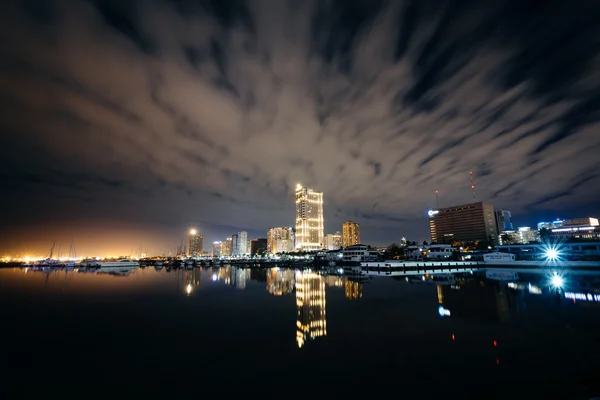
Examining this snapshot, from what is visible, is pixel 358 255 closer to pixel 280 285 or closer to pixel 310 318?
pixel 280 285

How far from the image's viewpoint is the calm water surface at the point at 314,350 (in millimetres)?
12078

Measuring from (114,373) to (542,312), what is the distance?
35.1m

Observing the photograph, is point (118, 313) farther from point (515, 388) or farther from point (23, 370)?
point (515, 388)

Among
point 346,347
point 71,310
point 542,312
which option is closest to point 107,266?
point 71,310

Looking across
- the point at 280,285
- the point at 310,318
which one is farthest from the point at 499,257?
the point at 310,318

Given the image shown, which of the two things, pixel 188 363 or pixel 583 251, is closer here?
pixel 188 363

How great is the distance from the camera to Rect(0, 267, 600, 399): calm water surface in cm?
1208

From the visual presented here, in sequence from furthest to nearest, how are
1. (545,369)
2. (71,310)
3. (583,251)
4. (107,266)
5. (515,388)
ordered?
(107,266) → (583,251) → (71,310) → (545,369) → (515,388)

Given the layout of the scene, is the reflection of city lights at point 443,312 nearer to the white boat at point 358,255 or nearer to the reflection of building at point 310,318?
the reflection of building at point 310,318

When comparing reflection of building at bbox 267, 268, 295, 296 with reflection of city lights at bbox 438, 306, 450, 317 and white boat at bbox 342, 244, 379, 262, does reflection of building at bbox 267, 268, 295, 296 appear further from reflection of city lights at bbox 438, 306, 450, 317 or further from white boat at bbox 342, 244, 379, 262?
white boat at bbox 342, 244, 379, 262

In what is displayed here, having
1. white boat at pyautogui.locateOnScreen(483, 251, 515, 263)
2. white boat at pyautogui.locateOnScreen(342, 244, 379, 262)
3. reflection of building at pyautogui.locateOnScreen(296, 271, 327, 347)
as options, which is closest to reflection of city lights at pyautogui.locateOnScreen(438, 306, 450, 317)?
reflection of building at pyautogui.locateOnScreen(296, 271, 327, 347)

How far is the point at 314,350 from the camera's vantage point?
1647cm

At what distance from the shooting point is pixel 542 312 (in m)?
25.2

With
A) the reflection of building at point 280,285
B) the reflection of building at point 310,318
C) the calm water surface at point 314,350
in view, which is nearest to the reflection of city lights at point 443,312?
the calm water surface at point 314,350
